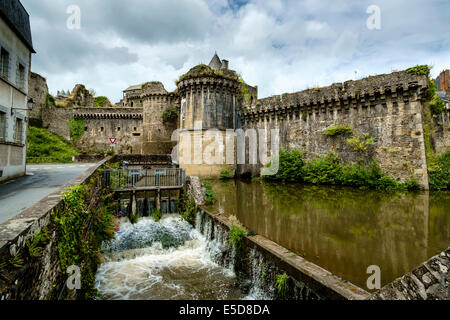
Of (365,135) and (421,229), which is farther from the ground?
(365,135)

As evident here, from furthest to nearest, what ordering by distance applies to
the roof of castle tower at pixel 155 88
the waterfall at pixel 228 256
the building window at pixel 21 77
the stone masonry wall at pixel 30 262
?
1. the roof of castle tower at pixel 155 88
2. the building window at pixel 21 77
3. the waterfall at pixel 228 256
4. the stone masonry wall at pixel 30 262

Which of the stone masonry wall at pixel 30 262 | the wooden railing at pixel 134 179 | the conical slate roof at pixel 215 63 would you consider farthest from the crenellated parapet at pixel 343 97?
the stone masonry wall at pixel 30 262

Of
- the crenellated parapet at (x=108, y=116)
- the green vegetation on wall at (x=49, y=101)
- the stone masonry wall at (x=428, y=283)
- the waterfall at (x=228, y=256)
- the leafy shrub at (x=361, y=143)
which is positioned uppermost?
the green vegetation on wall at (x=49, y=101)

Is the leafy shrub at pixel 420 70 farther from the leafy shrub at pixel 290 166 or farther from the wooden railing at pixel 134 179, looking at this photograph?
the wooden railing at pixel 134 179

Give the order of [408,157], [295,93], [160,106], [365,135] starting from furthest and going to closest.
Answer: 1. [160,106]
2. [295,93]
3. [365,135]
4. [408,157]

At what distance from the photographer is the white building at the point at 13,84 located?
8.15 metres

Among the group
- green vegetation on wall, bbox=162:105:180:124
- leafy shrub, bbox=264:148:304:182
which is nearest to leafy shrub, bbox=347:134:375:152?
leafy shrub, bbox=264:148:304:182

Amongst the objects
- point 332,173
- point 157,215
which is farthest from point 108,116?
point 332,173

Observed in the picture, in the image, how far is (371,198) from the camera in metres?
10.1

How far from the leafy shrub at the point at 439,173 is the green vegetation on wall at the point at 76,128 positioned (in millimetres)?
34477

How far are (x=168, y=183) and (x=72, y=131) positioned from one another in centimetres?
2452
